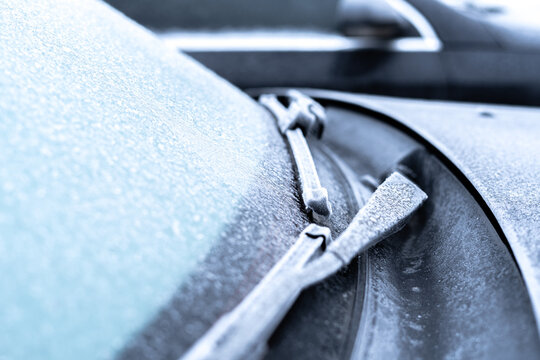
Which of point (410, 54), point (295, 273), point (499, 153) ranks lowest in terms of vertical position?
point (295, 273)

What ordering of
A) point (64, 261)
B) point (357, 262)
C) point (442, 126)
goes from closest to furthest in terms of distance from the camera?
1. point (64, 261)
2. point (357, 262)
3. point (442, 126)

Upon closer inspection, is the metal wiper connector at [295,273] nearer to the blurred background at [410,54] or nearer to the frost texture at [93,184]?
the frost texture at [93,184]

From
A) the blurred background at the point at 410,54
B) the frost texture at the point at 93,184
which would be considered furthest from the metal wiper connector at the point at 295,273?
the blurred background at the point at 410,54

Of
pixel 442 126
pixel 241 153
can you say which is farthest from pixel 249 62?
pixel 241 153

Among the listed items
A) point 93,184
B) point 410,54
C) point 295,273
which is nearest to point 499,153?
point 295,273

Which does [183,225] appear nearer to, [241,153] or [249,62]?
[241,153]

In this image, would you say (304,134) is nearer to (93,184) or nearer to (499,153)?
(499,153)

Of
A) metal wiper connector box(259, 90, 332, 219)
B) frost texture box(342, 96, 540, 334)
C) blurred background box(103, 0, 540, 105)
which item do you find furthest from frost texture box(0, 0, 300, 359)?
blurred background box(103, 0, 540, 105)
